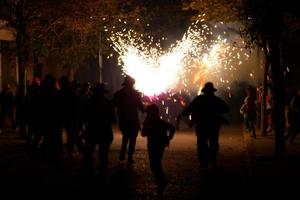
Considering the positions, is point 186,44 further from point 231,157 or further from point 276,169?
point 276,169

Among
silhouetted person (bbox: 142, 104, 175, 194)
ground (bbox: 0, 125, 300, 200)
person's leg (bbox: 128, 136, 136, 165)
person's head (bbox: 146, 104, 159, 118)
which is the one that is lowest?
ground (bbox: 0, 125, 300, 200)

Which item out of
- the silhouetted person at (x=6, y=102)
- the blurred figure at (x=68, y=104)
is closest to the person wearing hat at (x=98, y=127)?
the blurred figure at (x=68, y=104)

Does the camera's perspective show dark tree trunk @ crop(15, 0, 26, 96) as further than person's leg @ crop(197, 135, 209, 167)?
Yes

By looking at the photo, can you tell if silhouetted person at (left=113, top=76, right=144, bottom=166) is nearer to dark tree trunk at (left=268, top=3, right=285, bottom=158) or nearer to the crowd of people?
the crowd of people

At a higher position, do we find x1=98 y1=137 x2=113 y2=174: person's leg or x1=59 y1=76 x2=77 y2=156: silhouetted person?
x1=59 y1=76 x2=77 y2=156: silhouetted person

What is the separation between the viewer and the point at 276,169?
14.6 meters

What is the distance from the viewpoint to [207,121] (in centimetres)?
1491

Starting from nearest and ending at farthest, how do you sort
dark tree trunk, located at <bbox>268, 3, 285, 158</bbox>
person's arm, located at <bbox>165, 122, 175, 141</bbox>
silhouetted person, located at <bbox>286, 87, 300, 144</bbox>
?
1. person's arm, located at <bbox>165, 122, 175, 141</bbox>
2. dark tree trunk, located at <bbox>268, 3, 285, 158</bbox>
3. silhouetted person, located at <bbox>286, 87, 300, 144</bbox>

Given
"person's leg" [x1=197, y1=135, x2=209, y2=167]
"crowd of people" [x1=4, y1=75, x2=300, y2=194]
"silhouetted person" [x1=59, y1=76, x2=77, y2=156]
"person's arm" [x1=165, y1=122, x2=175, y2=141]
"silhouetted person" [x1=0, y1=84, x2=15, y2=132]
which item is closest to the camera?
"person's arm" [x1=165, y1=122, x2=175, y2=141]

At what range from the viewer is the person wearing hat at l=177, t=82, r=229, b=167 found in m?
14.9

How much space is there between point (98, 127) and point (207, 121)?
259cm

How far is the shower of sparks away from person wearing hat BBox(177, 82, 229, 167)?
13.9 m

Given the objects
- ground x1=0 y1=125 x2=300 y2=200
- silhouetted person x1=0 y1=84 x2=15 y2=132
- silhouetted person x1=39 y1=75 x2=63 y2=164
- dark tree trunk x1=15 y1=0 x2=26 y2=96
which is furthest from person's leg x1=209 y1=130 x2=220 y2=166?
silhouetted person x1=0 y1=84 x2=15 y2=132

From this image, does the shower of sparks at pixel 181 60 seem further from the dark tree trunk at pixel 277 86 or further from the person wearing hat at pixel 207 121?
the person wearing hat at pixel 207 121
